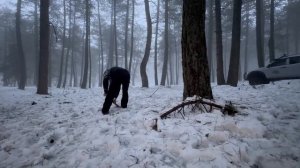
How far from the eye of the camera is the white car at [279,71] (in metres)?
11.9

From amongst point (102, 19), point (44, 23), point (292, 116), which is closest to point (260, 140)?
point (292, 116)

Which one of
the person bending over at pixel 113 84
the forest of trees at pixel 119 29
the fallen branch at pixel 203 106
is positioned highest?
the forest of trees at pixel 119 29

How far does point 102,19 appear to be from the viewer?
3094 cm

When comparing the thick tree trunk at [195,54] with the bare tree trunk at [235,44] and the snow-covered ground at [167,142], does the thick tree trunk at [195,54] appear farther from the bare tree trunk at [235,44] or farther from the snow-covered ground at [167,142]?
the bare tree trunk at [235,44]

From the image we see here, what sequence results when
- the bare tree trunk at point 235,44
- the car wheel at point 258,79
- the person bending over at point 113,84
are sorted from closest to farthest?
the person bending over at point 113,84, the bare tree trunk at point 235,44, the car wheel at point 258,79

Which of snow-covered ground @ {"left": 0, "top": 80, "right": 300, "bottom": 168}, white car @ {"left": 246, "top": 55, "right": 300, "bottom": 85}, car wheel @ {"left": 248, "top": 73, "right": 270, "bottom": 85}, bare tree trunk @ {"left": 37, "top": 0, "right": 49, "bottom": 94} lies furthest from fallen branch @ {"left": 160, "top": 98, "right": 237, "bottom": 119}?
car wheel @ {"left": 248, "top": 73, "right": 270, "bottom": 85}

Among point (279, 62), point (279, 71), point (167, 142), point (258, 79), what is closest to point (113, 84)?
point (167, 142)

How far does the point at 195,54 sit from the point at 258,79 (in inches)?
397

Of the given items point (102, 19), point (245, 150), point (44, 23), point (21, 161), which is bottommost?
point (21, 161)

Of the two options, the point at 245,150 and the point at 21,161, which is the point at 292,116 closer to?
the point at 245,150

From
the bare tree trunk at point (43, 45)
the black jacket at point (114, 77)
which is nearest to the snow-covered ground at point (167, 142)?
the black jacket at point (114, 77)

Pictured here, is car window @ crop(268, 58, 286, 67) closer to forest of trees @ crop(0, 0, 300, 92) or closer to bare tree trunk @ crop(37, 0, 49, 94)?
forest of trees @ crop(0, 0, 300, 92)

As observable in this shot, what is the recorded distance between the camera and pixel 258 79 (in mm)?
13164

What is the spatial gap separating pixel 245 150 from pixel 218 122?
32.4 inches
